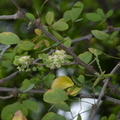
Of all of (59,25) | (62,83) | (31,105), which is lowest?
(31,105)

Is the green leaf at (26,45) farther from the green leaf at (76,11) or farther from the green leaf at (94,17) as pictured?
the green leaf at (94,17)

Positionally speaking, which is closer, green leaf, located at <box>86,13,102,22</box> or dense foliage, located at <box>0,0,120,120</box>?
dense foliage, located at <box>0,0,120,120</box>

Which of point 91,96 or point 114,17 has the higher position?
point 91,96

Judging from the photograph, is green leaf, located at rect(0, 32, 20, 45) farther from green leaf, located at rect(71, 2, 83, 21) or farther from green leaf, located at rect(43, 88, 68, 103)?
green leaf, located at rect(71, 2, 83, 21)

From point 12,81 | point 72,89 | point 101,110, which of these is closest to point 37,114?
point 12,81

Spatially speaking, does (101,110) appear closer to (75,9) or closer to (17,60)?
(75,9)

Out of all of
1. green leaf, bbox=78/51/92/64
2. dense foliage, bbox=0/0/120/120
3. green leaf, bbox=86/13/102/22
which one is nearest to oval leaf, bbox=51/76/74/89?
dense foliage, bbox=0/0/120/120

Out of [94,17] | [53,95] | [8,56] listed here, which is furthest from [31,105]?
[94,17]

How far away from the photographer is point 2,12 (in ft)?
6.66

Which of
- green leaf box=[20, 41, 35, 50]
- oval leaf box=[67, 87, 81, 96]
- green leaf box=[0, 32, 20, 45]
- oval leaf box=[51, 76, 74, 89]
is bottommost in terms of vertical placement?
oval leaf box=[67, 87, 81, 96]

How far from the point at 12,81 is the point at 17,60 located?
92cm

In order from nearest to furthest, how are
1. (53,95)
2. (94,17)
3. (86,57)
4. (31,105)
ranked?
(53,95) < (86,57) < (31,105) < (94,17)

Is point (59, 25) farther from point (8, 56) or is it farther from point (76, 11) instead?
point (8, 56)

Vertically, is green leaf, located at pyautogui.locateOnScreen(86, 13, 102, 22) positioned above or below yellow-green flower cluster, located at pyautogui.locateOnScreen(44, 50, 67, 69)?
below
